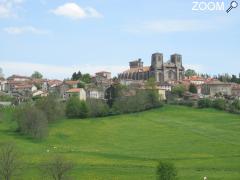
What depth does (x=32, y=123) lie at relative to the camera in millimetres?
84312

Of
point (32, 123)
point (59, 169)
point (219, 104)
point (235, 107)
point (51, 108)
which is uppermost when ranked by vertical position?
point (51, 108)

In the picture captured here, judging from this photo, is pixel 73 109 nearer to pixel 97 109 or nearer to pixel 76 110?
pixel 76 110

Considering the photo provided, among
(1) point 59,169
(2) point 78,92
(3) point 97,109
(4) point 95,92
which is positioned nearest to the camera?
(1) point 59,169

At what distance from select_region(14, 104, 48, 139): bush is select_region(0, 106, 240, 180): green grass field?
1.84 meters

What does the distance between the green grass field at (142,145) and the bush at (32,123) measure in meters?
1.84

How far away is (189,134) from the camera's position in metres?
88.6

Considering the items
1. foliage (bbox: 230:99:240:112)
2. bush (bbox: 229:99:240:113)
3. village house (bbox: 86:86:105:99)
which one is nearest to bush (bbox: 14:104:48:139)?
Answer: bush (bbox: 229:99:240:113)

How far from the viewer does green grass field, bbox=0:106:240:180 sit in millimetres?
52000

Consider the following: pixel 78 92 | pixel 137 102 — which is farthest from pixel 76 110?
pixel 78 92

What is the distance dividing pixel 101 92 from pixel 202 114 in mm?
56912

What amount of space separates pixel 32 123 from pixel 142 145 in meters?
18.3

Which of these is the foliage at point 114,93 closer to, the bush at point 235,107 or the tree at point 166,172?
the bush at point 235,107

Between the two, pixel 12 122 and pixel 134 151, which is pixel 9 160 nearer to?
pixel 134 151

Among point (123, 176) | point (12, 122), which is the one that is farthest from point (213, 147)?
point (12, 122)
